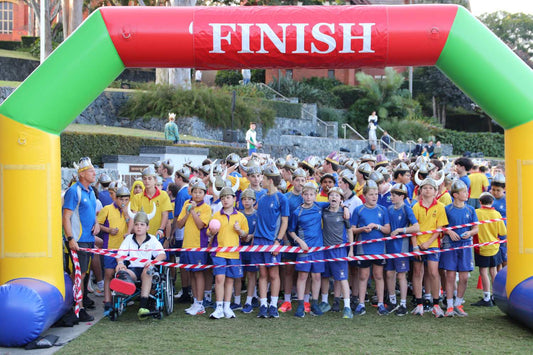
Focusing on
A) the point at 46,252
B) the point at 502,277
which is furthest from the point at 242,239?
the point at 502,277

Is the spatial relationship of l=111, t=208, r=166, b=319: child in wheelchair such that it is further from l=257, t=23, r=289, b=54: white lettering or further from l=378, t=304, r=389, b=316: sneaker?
l=378, t=304, r=389, b=316: sneaker

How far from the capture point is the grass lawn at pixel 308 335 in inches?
280

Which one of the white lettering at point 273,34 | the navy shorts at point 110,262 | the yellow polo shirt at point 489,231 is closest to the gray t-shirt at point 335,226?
the yellow polo shirt at point 489,231

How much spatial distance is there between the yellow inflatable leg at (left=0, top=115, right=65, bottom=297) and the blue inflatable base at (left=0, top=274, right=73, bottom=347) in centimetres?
23

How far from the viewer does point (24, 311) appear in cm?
725

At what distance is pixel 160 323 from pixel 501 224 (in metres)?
5.02

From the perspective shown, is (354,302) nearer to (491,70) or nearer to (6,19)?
(491,70)

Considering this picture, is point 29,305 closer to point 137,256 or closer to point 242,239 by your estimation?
point 137,256

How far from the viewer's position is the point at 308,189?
28.5 ft

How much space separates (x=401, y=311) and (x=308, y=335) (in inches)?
68.3

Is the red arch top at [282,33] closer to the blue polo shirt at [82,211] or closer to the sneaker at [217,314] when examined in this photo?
the blue polo shirt at [82,211]

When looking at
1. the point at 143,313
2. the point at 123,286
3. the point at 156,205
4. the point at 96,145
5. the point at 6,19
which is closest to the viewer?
the point at 123,286

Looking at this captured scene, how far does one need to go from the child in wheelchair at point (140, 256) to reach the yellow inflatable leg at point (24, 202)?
0.98 m

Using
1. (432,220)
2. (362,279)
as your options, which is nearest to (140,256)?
(362,279)
